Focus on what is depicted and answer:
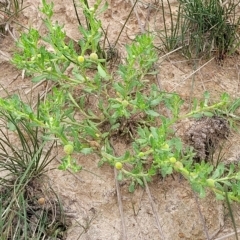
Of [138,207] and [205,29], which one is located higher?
[205,29]

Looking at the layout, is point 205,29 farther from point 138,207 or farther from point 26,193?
point 26,193

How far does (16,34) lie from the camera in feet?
7.56

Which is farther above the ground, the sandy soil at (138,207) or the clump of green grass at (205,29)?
the clump of green grass at (205,29)

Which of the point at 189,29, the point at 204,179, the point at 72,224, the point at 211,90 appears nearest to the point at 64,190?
the point at 72,224

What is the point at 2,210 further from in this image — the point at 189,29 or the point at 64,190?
the point at 189,29

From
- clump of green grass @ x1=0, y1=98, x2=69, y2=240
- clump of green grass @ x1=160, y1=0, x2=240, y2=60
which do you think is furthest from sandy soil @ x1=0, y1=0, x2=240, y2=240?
clump of green grass @ x1=160, y1=0, x2=240, y2=60

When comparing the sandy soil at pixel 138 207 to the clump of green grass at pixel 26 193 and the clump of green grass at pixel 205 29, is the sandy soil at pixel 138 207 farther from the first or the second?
the clump of green grass at pixel 205 29

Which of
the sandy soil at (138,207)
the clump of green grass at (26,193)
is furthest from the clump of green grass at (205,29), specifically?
the clump of green grass at (26,193)

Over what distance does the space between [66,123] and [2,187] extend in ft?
1.18

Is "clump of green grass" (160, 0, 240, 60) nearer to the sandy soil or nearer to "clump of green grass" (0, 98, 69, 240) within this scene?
the sandy soil

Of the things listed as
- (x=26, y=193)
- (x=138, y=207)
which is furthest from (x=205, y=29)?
(x=26, y=193)

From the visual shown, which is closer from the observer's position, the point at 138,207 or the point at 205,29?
the point at 138,207

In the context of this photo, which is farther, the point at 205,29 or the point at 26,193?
the point at 205,29

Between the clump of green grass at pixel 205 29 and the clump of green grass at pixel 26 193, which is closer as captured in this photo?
the clump of green grass at pixel 26 193
